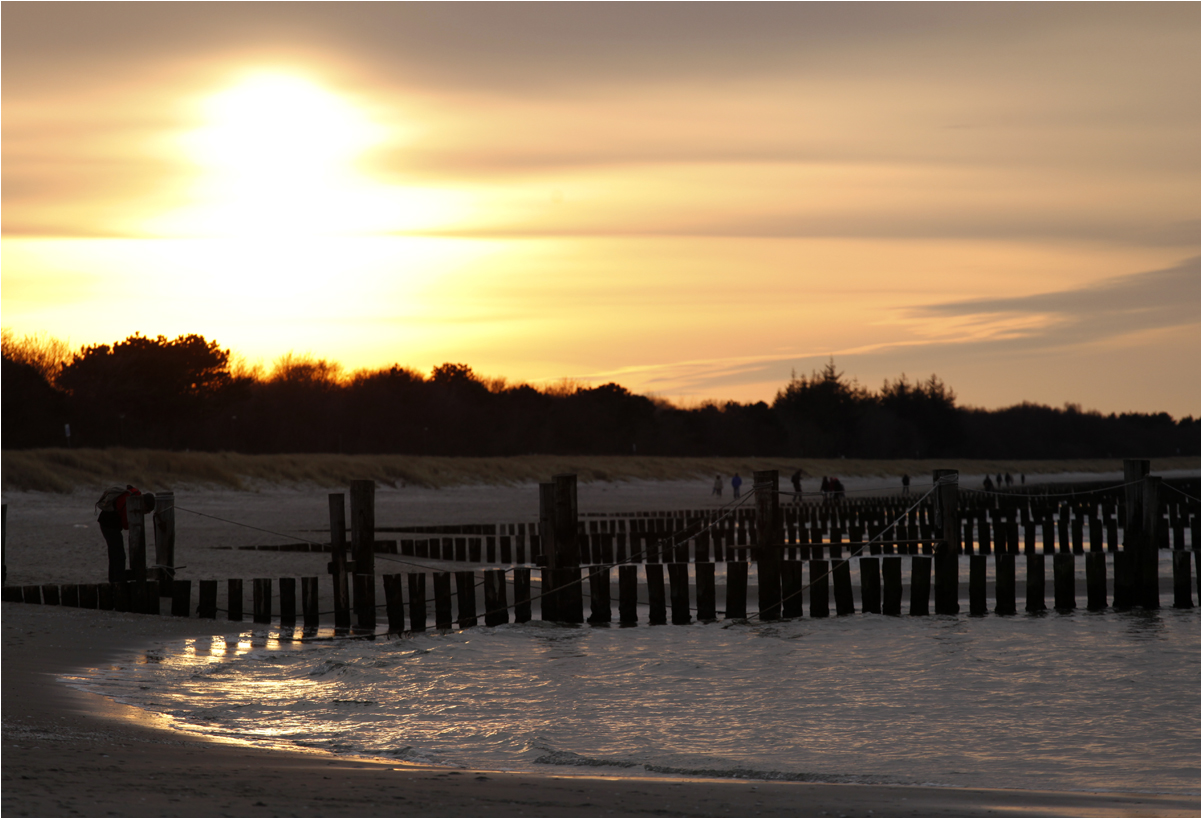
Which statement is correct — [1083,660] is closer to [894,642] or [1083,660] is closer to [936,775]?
[894,642]

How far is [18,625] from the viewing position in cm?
1301

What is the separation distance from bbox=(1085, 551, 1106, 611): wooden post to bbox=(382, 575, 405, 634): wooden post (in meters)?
9.74

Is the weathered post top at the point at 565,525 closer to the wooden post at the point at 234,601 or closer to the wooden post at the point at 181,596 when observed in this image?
the wooden post at the point at 234,601

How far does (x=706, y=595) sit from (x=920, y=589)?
10.1ft

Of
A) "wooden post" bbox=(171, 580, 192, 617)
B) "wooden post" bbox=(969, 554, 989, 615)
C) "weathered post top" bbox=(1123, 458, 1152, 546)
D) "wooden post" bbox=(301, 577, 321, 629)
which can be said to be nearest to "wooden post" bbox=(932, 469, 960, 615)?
"wooden post" bbox=(969, 554, 989, 615)

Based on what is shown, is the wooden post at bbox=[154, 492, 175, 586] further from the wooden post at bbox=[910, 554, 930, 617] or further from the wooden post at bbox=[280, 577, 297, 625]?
the wooden post at bbox=[910, 554, 930, 617]

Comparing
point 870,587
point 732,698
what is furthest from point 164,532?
point 870,587

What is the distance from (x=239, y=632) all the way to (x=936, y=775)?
9.30 m

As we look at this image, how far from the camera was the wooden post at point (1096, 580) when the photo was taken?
16562 millimetres

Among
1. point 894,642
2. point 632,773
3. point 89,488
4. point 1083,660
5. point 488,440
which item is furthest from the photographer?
point 488,440

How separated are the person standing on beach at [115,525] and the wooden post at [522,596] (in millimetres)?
5172

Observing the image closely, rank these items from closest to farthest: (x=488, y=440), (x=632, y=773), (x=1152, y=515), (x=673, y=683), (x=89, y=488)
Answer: (x=632, y=773), (x=673, y=683), (x=1152, y=515), (x=89, y=488), (x=488, y=440)

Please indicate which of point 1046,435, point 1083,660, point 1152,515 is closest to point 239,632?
point 1083,660

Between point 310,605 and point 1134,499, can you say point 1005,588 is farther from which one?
point 310,605
